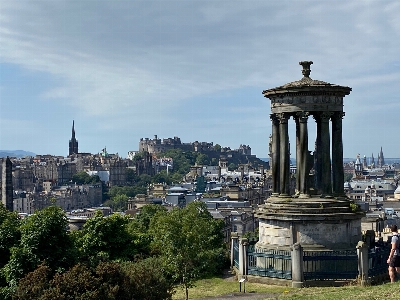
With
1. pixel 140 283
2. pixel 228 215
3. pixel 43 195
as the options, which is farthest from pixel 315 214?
pixel 43 195

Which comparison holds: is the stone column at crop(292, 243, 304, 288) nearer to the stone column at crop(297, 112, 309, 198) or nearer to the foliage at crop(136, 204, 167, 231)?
the stone column at crop(297, 112, 309, 198)

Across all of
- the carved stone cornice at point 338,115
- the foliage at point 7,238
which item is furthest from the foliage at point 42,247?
the carved stone cornice at point 338,115

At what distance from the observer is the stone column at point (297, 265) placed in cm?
2291

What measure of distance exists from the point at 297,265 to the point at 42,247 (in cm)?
1018

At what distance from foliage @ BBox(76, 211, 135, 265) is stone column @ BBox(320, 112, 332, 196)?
11.2 meters

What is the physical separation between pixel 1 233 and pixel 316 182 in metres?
14.2

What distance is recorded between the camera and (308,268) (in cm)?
2320

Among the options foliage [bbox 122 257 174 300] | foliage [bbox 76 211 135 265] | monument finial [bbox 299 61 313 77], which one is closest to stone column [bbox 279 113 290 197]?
monument finial [bbox 299 61 313 77]

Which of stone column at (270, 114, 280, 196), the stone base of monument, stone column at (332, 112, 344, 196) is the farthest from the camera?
stone column at (270, 114, 280, 196)

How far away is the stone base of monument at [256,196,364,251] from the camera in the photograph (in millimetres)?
24422

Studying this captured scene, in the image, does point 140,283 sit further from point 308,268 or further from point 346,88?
point 346,88

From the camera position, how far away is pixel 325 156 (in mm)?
26266

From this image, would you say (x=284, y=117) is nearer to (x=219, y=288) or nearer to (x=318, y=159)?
(x=318, y=159)

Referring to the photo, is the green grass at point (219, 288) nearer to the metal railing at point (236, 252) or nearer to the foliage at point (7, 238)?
the metal railing at point (236, 252)
